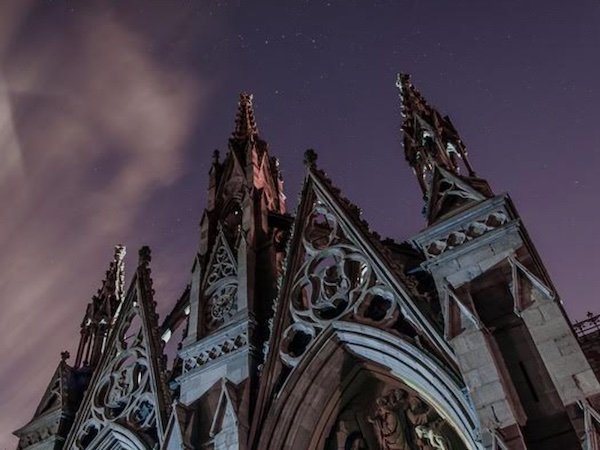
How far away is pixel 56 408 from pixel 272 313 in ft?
19.0

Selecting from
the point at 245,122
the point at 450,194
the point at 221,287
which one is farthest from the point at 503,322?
the point at 245,122

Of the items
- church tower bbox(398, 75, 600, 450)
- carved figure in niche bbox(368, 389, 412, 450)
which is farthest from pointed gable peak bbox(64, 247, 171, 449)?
church tower bbox(398, 75, 600, 450)

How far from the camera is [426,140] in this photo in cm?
1118

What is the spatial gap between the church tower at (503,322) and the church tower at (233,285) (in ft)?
12.6

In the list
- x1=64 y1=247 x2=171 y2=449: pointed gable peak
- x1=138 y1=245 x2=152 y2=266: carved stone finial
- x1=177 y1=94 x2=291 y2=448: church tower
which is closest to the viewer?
x1=177 y1=94 x2=291 y2=448: church tower

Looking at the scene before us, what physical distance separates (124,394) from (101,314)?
4.72 m

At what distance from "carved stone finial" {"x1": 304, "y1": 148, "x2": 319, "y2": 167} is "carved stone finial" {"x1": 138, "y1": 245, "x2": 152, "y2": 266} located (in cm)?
489

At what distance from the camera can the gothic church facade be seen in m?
7.43

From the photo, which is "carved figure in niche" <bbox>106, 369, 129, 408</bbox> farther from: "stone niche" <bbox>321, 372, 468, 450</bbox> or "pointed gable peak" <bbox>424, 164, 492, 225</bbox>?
"pointed gable peak" <bbox>424, 164, 492, 225</bbox>

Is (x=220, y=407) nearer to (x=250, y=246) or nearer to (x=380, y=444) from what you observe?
(x=380, y=444)

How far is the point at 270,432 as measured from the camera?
9828 mm

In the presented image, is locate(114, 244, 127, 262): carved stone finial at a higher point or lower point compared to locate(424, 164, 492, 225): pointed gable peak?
higher

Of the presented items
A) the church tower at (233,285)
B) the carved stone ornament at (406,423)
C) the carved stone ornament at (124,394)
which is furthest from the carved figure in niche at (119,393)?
the carved stone ornament at (406,423)

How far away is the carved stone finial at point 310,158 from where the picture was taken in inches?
A: 519
